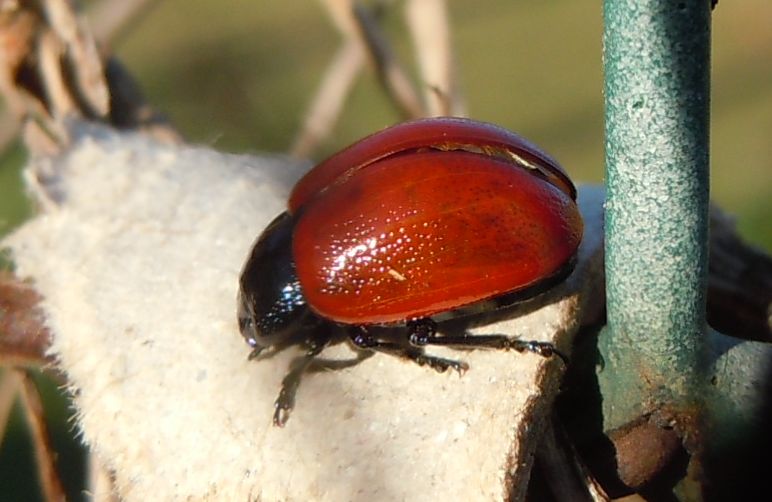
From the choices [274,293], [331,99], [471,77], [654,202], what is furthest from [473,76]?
[654,202]

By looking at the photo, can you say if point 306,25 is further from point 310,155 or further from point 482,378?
point 482,378

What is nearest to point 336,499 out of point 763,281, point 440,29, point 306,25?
point 763,281

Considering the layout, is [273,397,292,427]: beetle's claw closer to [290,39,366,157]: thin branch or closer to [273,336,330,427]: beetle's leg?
[273,336,330,427]: beetle's leg

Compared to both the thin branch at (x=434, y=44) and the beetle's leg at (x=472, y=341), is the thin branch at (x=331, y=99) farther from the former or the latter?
the beetle's leg at (x=472, y=341)

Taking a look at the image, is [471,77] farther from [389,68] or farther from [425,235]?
[425,235]

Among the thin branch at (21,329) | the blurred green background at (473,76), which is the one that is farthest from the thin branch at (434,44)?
the blurred green background at (473,76)
